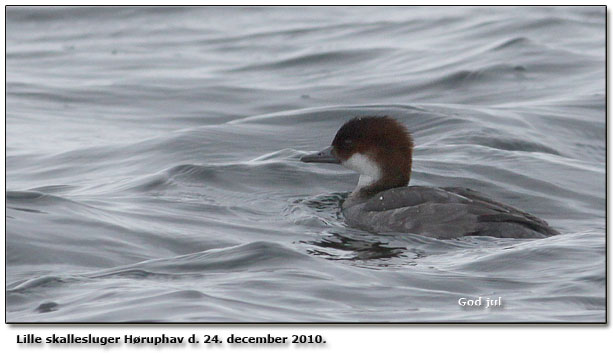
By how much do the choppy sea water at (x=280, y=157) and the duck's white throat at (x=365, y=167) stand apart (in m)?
0.34

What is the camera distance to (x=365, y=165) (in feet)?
31.7

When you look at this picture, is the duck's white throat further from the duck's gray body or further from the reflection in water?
the reflection in water

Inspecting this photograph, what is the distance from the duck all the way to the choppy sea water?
173mm

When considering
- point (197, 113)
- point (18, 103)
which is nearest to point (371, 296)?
point (197, 113)

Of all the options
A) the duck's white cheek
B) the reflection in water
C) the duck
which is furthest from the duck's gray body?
the duck's white cheek

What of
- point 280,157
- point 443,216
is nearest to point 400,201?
point 443,216

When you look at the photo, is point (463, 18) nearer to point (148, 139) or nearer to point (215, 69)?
point (215, 69)

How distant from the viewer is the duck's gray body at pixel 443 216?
8.41 m

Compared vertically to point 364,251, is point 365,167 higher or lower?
higher

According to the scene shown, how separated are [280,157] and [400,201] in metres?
2.48

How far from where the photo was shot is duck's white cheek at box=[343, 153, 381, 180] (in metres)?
9.64

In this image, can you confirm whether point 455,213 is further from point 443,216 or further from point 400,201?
point 400,201

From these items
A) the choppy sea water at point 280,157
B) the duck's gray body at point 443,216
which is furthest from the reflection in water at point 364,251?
the duck's gray body at point 443,216

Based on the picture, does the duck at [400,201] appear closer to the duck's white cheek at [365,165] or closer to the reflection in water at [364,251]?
the duck's white cheek at [365,165]
